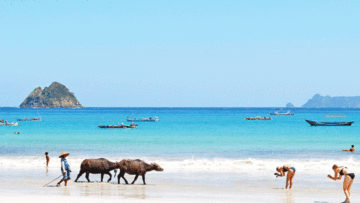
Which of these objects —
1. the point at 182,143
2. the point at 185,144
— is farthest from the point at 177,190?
the point at 182,143

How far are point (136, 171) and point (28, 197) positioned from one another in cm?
416

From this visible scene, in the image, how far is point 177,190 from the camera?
15.3 meters

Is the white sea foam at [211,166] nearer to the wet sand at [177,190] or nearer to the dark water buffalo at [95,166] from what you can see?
the wet sand at [177,190]

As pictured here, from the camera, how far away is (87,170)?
54.3 ft

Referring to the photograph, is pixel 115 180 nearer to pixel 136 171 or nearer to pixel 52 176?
pixel 136 171

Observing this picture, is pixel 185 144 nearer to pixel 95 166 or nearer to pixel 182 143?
pixel 182 143

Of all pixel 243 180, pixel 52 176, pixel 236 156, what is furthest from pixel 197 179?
pixel 236 156

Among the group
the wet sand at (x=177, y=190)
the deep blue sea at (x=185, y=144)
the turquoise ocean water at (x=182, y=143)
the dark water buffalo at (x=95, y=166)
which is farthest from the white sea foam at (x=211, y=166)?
the turquoise ocean water at (x=182, y=143)

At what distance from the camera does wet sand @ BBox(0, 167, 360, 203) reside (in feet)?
44.8

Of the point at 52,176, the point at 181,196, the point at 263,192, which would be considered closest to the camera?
the point at 181,196

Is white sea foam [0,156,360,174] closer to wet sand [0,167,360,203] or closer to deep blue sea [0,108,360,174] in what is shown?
wet sand [0,167,360,203]

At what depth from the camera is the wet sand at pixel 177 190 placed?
13641 mm

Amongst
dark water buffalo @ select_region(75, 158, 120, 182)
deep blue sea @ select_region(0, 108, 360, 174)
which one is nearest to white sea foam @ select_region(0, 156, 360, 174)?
deep blue sea @ select_region(0, 108, 360, 174)

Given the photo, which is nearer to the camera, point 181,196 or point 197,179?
point 181,196
